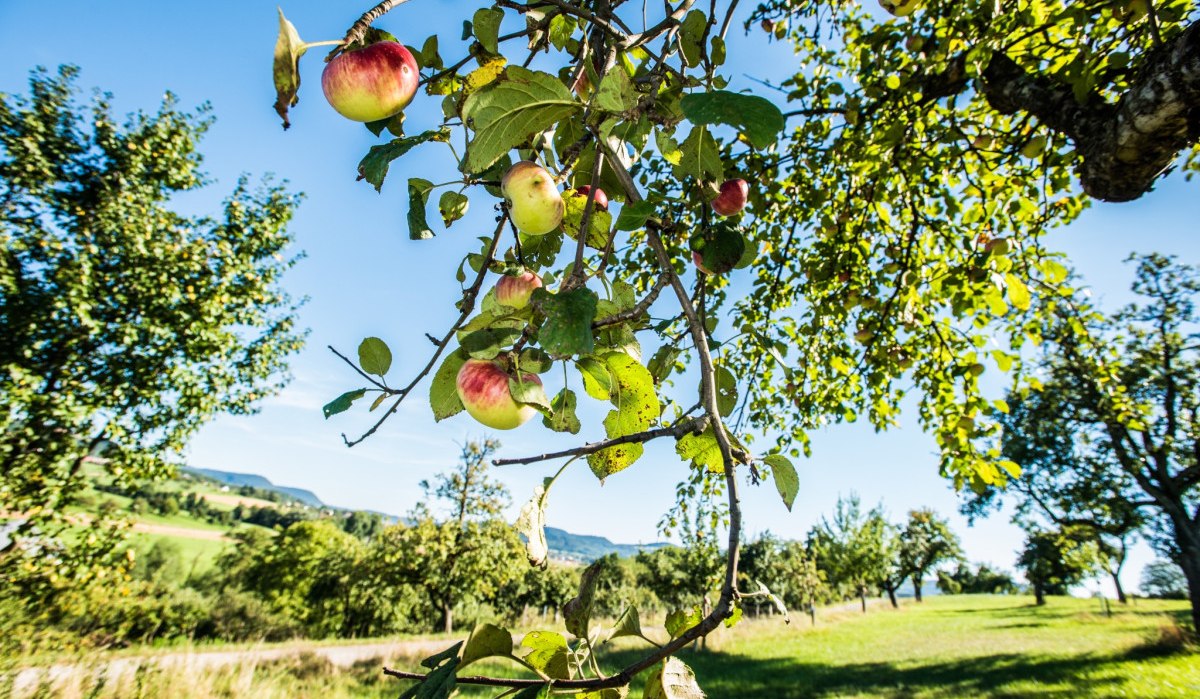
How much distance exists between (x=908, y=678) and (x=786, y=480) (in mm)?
14680

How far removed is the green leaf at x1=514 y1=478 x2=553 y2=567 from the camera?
2.35 feet

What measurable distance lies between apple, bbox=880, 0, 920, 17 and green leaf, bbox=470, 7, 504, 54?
6.08 feet

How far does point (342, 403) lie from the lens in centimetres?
90

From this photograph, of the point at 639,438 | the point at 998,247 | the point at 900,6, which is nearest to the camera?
the point at 639,438

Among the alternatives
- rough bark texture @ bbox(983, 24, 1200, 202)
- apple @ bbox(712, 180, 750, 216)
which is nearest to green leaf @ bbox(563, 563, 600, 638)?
apple @ bbox(712, 180, 750, 216)

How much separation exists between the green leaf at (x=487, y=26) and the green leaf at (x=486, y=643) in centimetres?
101

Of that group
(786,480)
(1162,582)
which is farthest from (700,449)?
(1162,582)

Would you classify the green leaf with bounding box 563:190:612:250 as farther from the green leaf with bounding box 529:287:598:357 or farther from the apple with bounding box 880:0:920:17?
the apple with bounding box 880:0:920:17

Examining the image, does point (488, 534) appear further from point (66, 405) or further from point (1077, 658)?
point (1077, 658)

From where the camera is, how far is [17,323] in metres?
8.85

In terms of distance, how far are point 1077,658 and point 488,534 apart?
1834cm

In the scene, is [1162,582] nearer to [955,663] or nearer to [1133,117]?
[955,663]

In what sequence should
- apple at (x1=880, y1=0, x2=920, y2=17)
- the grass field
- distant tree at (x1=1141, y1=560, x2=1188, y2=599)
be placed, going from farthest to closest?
1. distant tree at (x1=1141, y1=560, x2=1188, y2=599)
2. the grass field
3. apple at (x1=880, y1=0, x2=920, y2=17)

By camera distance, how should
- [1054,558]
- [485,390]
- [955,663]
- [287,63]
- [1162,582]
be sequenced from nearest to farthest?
[287,63] < [485,390] < [955,663] < [1054,558] < [1162,582]
